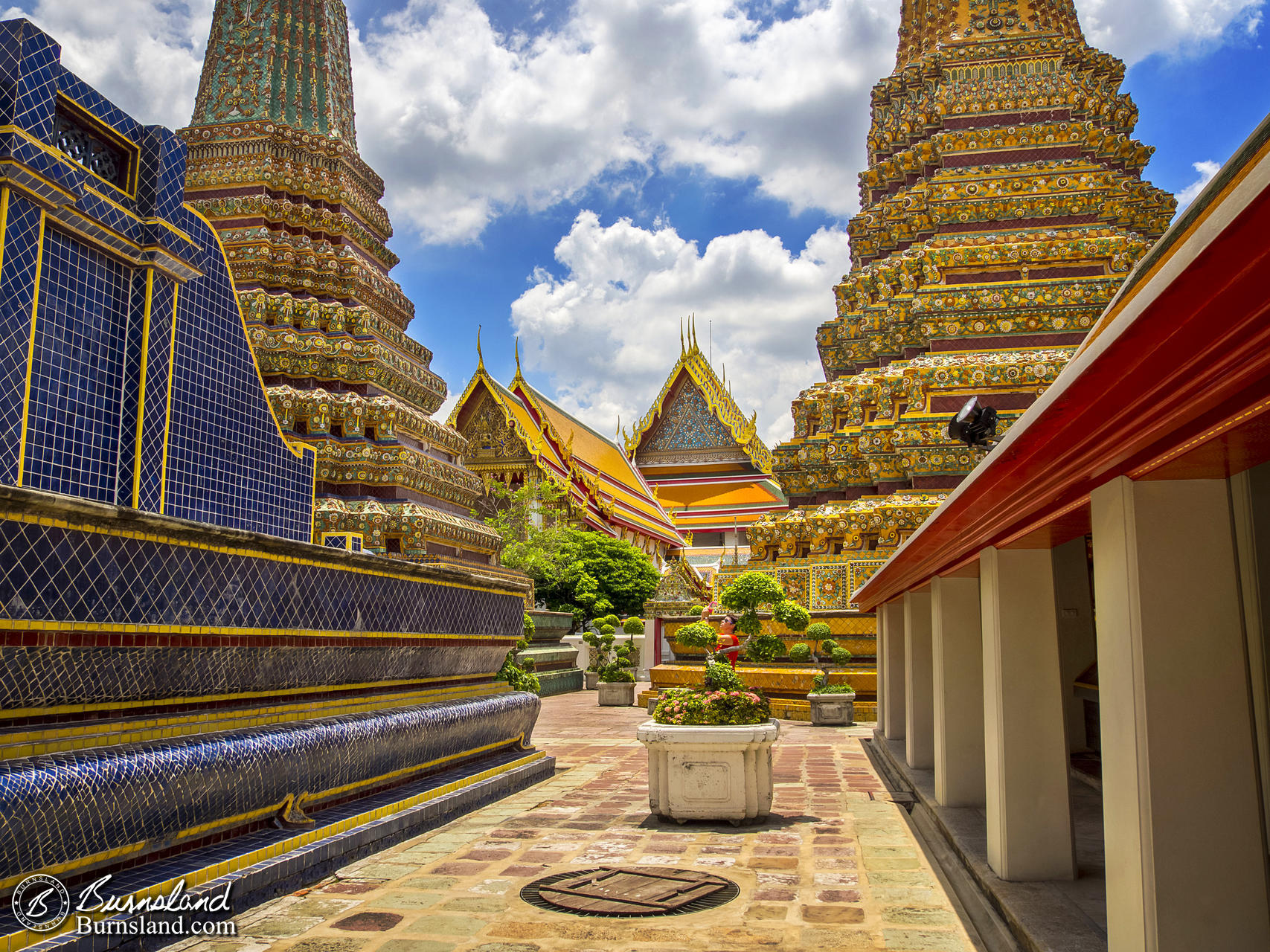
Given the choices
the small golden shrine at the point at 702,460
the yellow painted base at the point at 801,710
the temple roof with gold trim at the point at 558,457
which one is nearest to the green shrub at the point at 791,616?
the yellow painted base at the point at 801,710

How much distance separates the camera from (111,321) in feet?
18.4

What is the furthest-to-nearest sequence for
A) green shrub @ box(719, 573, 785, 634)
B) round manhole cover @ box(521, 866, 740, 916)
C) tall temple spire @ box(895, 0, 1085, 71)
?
1. tall temple spire @ box(895, 0, 1085, 71)
2. green shrub @ box(719, 573, 785, 634)
3. round manhole cover @ box(521, 866, 740, 916)

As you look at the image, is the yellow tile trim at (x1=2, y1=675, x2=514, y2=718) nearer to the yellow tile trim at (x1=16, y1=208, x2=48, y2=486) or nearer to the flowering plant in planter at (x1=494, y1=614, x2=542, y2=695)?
the yellow tile trim at (x1=16, y1=208, x2=48, y2=486)

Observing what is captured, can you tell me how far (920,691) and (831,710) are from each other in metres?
5.85

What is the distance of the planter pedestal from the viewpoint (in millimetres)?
13609

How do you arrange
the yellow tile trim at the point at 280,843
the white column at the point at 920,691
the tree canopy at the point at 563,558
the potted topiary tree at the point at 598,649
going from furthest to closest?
1. the tree canopy at the point at 563,558
2. the potted topiary tree at the point at 598,649
3. the white column at the point at 920,691
4. the yellow tile trim at the point at 280,843

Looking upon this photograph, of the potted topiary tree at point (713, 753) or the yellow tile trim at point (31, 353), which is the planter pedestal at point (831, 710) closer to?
the potted topiary tree at point (713, 753)

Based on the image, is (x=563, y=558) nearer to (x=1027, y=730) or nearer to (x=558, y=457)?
(x=558, y=457)

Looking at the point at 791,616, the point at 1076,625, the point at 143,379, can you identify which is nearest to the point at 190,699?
the point at 143,379

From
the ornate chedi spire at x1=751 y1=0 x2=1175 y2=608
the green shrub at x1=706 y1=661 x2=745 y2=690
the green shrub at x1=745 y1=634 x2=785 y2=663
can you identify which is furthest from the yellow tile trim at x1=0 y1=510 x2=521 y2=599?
the ornate chedi spire at x1=751 y1=0 x2=1175 y2=608

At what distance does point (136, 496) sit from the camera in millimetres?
5629

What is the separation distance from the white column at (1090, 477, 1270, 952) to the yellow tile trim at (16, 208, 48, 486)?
490 cm

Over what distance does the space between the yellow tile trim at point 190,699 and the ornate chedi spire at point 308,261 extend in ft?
27.4

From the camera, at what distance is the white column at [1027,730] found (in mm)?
4184
